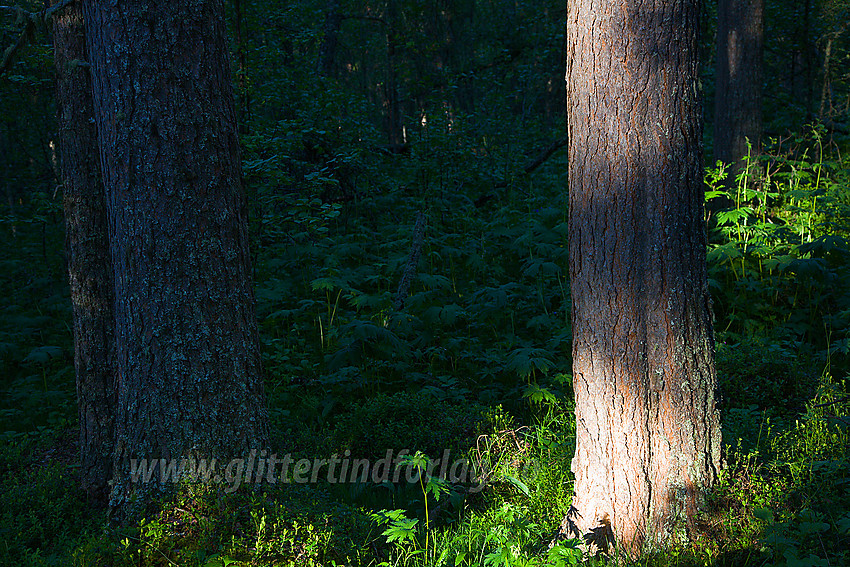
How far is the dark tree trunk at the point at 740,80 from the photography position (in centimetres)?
866

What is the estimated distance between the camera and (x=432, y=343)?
258 inches

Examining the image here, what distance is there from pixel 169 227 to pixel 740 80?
8.71m

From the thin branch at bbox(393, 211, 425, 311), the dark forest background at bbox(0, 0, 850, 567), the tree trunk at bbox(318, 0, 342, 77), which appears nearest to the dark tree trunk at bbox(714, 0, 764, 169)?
the dark forest background at bbox(0, 0, 850, 567)

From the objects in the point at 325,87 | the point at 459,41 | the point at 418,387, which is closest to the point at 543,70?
the point at 459,41

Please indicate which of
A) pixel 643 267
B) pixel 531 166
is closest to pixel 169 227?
pixel 643 267

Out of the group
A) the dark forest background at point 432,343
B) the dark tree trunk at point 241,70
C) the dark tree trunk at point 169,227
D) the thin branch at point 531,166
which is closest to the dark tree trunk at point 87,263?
the dark forest background at point 432,343

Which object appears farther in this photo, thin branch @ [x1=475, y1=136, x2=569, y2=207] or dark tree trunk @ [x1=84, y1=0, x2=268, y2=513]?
thin branch @ [x1=475, y1=136, x2=569, y2=207]

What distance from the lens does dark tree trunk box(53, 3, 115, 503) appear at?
4.37m

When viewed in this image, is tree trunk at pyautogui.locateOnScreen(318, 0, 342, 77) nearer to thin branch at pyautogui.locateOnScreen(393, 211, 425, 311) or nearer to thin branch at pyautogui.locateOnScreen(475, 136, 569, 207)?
thin branch at pyautogui.locateOnScreen(475, 136, 569, 207)

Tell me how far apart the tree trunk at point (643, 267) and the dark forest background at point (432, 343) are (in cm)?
35

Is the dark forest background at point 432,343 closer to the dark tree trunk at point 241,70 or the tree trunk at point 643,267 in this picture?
the dark tree trunk at point 241,70

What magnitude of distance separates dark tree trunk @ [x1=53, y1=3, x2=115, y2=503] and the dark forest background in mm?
298

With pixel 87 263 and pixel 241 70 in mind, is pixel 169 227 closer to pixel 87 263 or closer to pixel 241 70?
pixel 87 263

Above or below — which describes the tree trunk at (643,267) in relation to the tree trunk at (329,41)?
below
